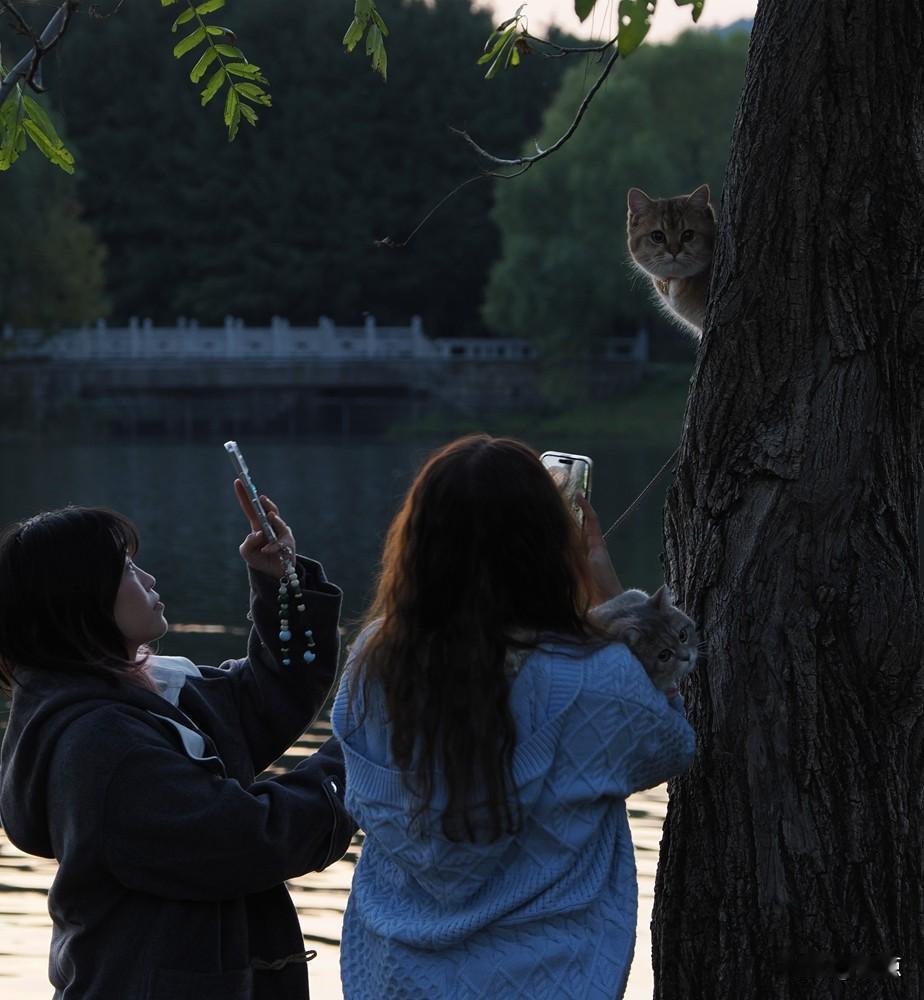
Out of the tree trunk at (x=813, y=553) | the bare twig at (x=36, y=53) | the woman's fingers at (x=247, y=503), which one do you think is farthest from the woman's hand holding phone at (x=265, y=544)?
the bare twig at (x=36, y=53)

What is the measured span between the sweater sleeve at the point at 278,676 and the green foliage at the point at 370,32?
1162 mm

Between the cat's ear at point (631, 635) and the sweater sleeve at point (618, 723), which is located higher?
the cat's ear at point (631, 635)

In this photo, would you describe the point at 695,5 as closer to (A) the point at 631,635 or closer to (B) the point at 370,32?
(B) the point at 370,32

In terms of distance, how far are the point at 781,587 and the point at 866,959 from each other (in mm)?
595

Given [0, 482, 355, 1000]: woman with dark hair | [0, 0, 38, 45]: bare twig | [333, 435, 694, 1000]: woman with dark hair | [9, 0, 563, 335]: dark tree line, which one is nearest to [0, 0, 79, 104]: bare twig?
[0, 0, 38, 45]: bare twig

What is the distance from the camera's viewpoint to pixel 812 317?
2846 millimetres

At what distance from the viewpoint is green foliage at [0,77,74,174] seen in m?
3.19

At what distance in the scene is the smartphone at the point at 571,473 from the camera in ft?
8.41

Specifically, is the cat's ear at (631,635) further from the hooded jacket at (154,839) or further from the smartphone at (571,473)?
the hooded jacket at (154,839)

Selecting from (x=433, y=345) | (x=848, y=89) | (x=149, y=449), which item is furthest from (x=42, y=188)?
(x=848, y=89)

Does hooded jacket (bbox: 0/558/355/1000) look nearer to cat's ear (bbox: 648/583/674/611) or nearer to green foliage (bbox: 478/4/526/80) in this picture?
cat's ear (bbox: 648/583/674/611)

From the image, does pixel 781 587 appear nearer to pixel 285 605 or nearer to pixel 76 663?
pixel 285 605

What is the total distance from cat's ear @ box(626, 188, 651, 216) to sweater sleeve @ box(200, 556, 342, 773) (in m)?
2.13

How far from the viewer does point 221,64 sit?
133 inches
